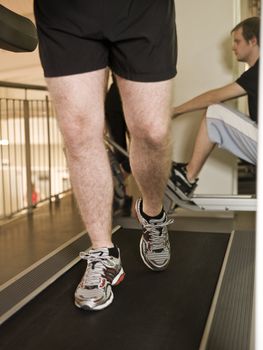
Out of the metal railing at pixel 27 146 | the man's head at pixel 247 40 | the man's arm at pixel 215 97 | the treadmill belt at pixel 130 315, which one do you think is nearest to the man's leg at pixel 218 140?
the man's arm at pixel 215 97

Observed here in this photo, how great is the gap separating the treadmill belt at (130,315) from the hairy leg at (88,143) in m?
0.22

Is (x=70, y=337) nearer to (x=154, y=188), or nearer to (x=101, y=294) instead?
(x=101, y=294)

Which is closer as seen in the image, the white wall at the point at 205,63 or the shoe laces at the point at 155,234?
the shoe laces at the point at 155,234

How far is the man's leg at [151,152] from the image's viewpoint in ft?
4.40

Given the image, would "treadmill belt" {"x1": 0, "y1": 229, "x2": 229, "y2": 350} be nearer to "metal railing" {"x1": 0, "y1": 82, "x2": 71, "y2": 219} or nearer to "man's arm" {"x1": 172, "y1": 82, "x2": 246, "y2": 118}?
"man's arm" {"x1": 172, "y1": 82, "x2": 246, "y2": 118}

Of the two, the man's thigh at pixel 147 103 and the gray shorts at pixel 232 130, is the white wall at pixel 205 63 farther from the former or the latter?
the man's thigh at pixel 147 103

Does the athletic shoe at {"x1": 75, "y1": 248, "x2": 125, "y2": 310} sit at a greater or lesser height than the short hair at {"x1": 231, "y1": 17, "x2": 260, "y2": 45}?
lesser

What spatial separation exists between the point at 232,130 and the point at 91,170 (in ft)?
3.64

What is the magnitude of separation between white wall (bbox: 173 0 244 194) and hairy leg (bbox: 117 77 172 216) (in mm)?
1252

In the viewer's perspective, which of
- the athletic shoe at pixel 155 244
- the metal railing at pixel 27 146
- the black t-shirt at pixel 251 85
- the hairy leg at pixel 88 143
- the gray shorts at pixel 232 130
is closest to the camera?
the hairy leg at pixel 88 143

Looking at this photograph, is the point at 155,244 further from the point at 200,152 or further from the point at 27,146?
the point at 27,146

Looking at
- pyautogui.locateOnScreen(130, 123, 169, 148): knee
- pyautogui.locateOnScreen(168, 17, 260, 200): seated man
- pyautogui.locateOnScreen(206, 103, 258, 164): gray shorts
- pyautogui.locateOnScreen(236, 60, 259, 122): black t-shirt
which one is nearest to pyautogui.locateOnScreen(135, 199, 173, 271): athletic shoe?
pyautogui.locateOnScreen(130, 123, 169, 148): knee

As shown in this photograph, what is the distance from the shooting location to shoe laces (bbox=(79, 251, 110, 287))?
136cm

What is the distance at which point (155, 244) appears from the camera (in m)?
1.62
